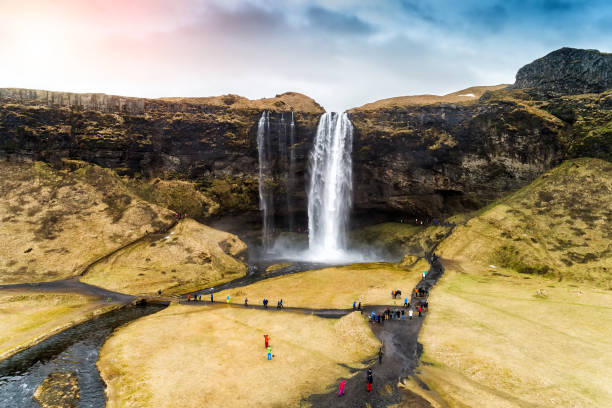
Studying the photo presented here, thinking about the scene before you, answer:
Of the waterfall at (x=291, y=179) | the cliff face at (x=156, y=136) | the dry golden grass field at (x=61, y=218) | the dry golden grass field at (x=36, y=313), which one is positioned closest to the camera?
the dry golden grass field at (x=36, y=313)

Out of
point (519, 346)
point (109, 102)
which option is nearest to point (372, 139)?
point (519, 346)

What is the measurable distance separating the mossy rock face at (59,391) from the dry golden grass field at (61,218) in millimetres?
35860

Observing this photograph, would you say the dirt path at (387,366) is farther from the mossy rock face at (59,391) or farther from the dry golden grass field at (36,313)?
the dry golden grass field at (36,313)

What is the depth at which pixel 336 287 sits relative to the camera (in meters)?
49.6

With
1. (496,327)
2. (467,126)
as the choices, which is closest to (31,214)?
(496,327)

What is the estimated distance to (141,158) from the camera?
8075 cm

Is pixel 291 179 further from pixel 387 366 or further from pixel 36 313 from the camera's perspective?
pixel 387 366

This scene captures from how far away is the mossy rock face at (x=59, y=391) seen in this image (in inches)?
908

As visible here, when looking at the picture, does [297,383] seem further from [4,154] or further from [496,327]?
[4,154]

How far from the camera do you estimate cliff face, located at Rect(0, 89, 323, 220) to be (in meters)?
72.9

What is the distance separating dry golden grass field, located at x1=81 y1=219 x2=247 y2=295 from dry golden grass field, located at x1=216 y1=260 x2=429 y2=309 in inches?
449

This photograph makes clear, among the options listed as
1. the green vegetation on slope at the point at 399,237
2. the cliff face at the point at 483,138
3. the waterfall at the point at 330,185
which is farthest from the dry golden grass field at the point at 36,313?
the cliff face at the point at 483,138

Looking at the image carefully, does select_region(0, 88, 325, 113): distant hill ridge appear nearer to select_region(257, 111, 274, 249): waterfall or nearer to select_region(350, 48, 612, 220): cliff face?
select_region(257, 111, 274, 249): waterfall

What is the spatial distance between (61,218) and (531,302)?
278 ft
